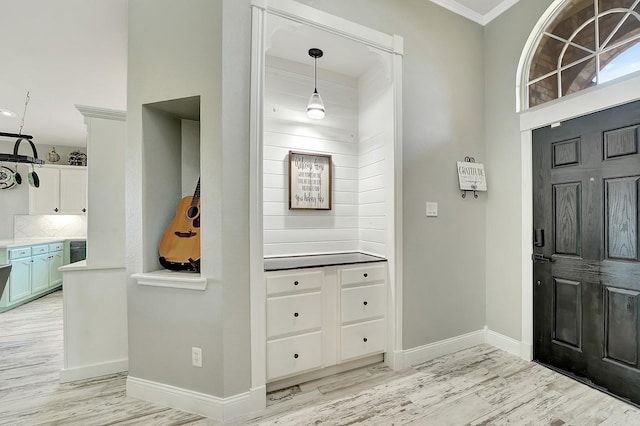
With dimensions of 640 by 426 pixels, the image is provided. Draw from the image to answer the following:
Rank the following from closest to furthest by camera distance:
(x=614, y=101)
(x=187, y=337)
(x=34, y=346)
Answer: (x=187, y=337), (x=614, y=101), (x=34, y=346)

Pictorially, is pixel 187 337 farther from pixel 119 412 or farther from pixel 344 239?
pixel 344 239

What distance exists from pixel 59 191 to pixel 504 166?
24.1ft

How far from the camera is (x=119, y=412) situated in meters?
1.76

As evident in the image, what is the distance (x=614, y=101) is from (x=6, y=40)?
497cm

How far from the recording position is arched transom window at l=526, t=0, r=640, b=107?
1929 millimetres

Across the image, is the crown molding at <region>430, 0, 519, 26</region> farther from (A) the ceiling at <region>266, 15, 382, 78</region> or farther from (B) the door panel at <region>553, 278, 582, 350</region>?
(B) the door panel at <region>553, 278, 582, 350</region>

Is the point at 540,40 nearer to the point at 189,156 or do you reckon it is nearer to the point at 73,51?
the point at 189,156

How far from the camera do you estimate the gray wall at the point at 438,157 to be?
237cm

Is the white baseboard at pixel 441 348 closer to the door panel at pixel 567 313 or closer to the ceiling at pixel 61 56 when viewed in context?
the door panel at pixel 567 313

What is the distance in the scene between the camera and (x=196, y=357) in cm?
176

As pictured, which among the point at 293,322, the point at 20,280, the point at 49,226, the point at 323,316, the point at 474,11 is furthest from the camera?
the point at 49,226

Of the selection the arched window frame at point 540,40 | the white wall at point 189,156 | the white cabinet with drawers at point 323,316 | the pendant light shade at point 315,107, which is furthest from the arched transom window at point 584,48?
the white wall at point 189,156

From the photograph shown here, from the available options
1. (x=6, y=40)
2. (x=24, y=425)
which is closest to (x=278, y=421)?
(x=24, y=425)

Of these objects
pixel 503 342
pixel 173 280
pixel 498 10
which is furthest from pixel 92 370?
pixel 498 10
